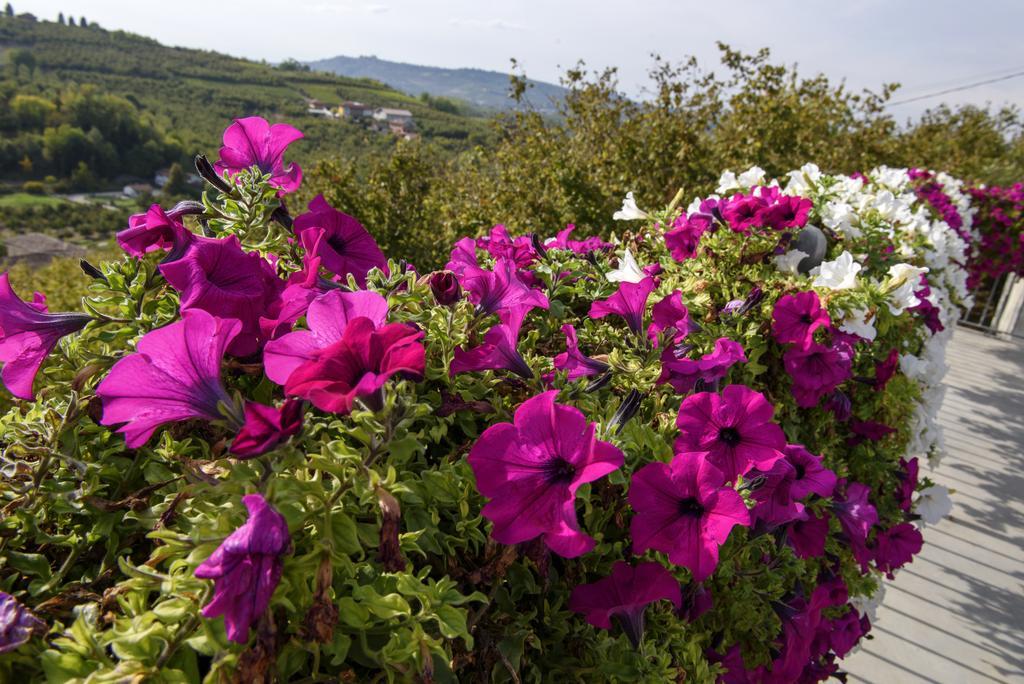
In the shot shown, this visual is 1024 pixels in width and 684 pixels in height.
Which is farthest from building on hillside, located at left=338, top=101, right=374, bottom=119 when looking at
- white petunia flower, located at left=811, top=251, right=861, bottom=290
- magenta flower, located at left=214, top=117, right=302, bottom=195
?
magenta flower, located at left=214, top=117, right=302, bottom=195

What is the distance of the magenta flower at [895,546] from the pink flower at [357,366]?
2.04m

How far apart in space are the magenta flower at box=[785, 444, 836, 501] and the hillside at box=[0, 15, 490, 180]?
158 feet

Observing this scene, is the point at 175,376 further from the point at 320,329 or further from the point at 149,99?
the point at 149,99

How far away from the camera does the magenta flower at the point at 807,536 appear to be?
154 cm

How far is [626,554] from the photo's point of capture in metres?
1.08

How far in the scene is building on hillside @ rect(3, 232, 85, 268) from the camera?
45.1 metres

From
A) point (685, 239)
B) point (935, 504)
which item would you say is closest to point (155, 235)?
point (685, 239)

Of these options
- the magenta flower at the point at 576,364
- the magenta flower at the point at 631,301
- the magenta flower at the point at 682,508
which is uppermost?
the magenta flower at the point at 631,301

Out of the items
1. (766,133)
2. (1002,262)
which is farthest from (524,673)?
(1002,262)

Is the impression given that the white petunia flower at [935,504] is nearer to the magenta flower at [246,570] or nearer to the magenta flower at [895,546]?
the magenta flower at [895,546]

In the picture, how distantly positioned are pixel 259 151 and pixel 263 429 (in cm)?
80

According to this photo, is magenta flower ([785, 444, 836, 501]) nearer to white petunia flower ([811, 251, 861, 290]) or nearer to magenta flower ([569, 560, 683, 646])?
magenta flower ([569, 560, 683, 646])

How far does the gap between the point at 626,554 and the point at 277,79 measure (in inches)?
4290

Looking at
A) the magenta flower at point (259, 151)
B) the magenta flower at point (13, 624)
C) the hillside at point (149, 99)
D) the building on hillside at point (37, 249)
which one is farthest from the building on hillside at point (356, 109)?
the magenta flower at point (13, 624)
